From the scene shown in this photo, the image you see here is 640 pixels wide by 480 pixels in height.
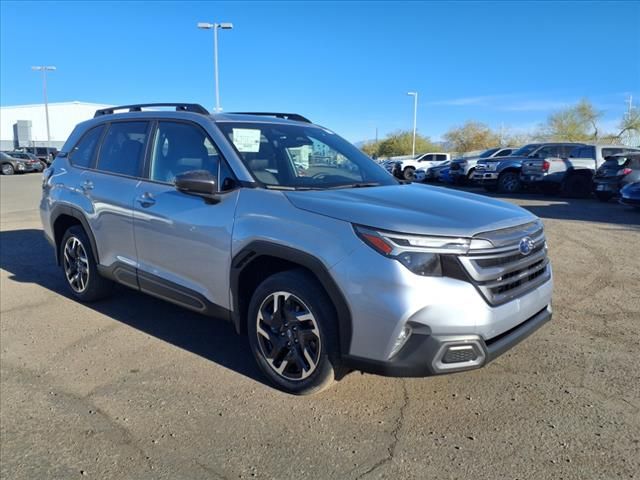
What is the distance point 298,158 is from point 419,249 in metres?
1.55

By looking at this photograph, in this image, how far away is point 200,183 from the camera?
10.8 feet

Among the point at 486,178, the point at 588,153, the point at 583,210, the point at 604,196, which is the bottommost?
the point at 583,210

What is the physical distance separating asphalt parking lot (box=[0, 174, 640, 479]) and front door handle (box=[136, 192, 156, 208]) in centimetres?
115

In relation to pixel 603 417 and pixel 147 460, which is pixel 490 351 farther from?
pixel 147 460

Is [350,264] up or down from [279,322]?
up

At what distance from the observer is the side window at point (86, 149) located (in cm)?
487

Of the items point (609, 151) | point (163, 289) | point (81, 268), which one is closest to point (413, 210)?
point (163, 289)

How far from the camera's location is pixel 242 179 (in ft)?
11.0

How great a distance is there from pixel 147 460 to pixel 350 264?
58.5 inches

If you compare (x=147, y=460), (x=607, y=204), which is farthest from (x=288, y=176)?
(x=607, y=204)

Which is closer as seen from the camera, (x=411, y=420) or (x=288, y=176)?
(x=411, y=420)

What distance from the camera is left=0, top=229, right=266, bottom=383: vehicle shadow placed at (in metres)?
3.79

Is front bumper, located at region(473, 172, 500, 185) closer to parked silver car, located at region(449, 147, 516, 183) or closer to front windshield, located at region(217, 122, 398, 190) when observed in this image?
parked silver car, located at region(449, 147, 516, 183)

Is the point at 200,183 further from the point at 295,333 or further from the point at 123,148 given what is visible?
the point at 123,148
